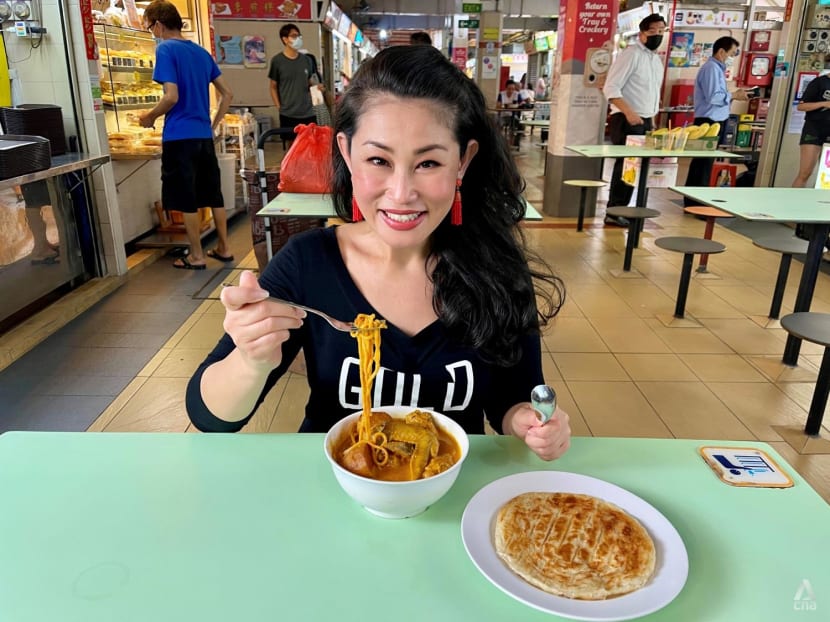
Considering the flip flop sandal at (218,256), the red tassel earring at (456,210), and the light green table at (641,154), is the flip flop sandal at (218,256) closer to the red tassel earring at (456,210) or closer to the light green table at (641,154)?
the light green table at (641,154)

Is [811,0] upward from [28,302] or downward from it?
upward

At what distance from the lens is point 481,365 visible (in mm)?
1294

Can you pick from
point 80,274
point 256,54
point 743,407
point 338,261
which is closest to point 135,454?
point 338,261

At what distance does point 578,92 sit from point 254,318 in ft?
20.3

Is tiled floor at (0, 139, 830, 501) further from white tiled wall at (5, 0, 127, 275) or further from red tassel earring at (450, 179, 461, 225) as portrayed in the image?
red tassel earring at (450, 179, 461, 225)

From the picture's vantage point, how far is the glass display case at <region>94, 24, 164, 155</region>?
4.48 metres

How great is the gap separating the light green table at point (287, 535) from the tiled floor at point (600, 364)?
5.55 ft

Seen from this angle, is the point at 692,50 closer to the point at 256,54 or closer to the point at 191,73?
the point at 256,54

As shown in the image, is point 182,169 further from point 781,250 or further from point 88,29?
point 781,250

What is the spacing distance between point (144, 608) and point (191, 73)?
442 cm

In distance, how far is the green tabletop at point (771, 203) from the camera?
2949 millimetres

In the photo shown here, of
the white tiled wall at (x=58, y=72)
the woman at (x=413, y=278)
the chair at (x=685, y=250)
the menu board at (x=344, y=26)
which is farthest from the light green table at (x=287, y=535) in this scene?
the menu board at (x=344, y=26)

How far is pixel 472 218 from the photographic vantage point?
139 cm

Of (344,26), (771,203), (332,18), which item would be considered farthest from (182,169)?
(344,26)
